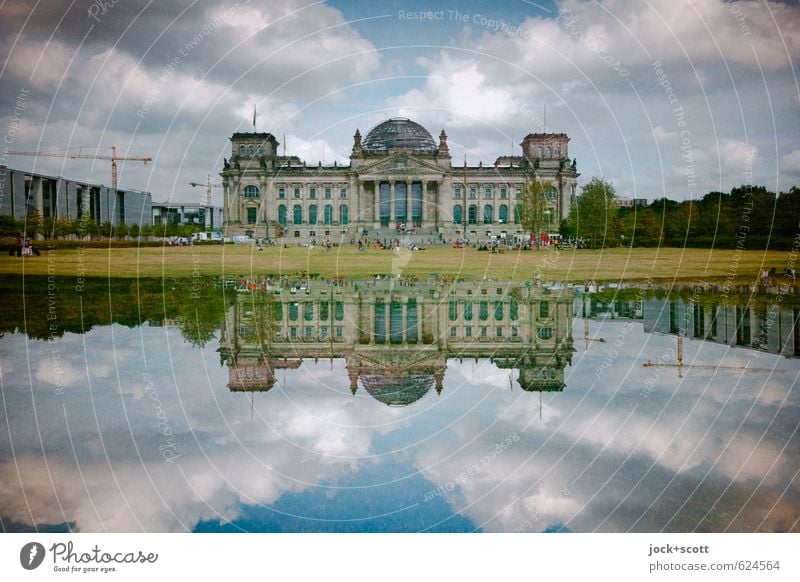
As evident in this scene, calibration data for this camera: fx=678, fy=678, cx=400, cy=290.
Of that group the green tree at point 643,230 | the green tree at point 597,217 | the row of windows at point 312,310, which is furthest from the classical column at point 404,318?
the green tree at point 643,230

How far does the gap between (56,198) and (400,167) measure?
56671 millimetres

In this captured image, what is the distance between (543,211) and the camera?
248 ft

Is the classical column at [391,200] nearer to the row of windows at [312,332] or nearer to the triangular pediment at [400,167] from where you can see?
the triangular pediment at [400,167]

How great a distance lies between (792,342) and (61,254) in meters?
40.0

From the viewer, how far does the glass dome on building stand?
10106cm

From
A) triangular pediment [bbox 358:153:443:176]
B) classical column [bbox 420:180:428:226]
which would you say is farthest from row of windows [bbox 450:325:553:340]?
triangular pediment [bbox 358:153:443:176]

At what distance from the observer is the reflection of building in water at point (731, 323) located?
1822 centimetres

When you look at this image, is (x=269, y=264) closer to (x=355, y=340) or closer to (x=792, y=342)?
(x=355, y=340)

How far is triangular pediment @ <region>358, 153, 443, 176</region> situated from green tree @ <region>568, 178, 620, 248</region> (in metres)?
28.2


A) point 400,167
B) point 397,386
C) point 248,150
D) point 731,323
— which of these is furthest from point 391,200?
point 397,386

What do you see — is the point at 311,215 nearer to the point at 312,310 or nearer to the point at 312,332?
the point at 312,310

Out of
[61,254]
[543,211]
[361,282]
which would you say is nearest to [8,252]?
[61,254]

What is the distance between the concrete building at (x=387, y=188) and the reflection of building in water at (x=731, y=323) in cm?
6690

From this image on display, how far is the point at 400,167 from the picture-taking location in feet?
310
